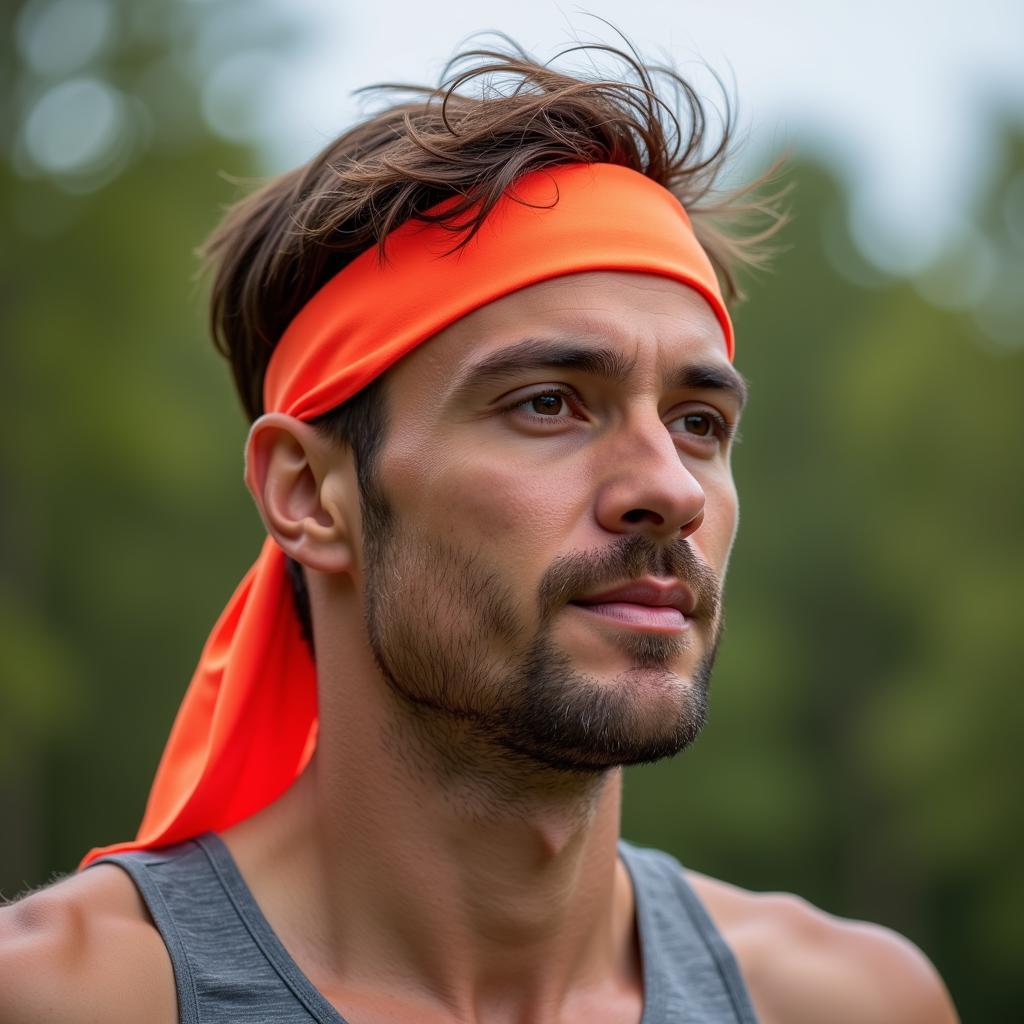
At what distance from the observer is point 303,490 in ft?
11.4

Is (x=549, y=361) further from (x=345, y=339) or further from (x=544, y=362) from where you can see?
(x=345, y=339)

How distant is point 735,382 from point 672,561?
0.51 m

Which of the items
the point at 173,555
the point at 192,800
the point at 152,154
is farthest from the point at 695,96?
the point at 173,555

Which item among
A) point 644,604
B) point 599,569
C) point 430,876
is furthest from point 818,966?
point 599,569

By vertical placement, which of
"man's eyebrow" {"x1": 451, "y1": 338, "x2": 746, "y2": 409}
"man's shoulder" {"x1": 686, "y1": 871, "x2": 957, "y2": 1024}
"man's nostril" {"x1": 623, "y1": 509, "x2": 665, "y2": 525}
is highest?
"man's eyebrow" {"x1": 451, "y1": 338, "x2": 746, "y2": 409}

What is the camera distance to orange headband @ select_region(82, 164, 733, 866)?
328 cm

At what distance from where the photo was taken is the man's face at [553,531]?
9.91 feet

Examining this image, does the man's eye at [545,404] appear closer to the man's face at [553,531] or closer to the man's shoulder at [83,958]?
the man's face at [553,531]

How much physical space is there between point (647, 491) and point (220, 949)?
1.29m

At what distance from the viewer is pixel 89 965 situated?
9.37 feet

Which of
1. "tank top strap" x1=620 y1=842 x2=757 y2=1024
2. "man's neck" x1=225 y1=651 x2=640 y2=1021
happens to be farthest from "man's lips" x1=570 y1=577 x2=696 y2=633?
"tank top strap" x1=620 y1=842 x2=757 y2=1024

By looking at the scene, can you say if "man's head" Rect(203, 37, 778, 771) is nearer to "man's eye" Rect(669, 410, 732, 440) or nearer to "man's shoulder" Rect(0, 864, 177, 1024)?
"man's eye" Rect(669, 410, 732, 440)

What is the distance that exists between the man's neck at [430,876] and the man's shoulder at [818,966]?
56cm

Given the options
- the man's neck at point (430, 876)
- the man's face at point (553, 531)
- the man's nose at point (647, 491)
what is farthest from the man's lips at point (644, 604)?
the man's neck at point (430, 876)
